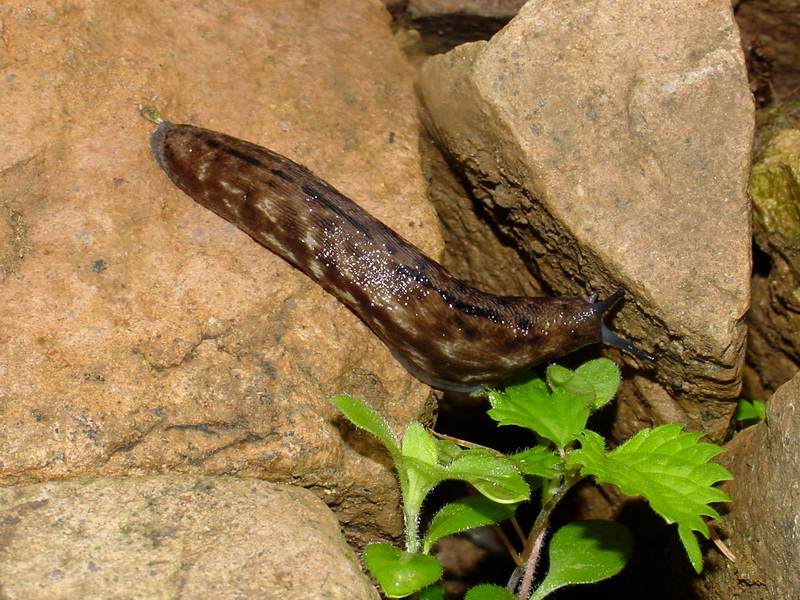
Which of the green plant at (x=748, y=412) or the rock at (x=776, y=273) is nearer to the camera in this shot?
the green plant at (x=748, y=412)

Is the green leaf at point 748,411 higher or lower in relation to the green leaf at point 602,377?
lower

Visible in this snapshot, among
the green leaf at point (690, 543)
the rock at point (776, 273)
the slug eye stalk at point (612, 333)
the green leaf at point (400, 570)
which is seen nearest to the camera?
the green leaf at point (690, 543)

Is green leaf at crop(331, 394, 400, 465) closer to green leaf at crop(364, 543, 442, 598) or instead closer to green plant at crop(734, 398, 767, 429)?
green leaf at crop(364, 543, 442, 598)

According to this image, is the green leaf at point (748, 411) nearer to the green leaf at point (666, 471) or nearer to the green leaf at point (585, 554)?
the green leaf at point (585, 554)

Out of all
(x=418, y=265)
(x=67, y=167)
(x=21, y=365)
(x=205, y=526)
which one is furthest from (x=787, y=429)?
(x=67, y=167)

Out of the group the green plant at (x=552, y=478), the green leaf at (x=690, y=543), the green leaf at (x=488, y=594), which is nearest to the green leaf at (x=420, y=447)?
the green plant at (x=552, y=478)

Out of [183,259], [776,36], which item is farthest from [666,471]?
[776,36]
